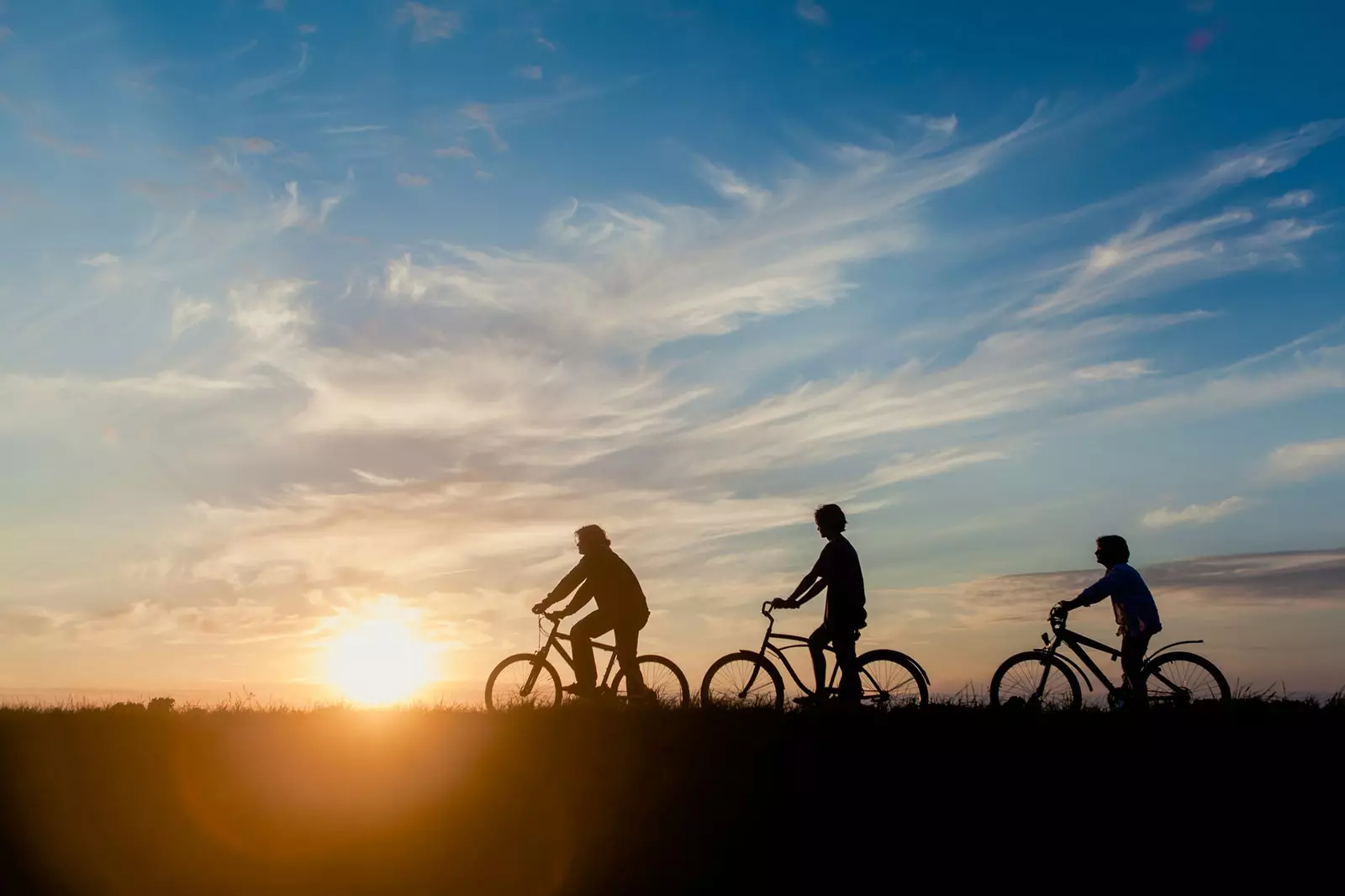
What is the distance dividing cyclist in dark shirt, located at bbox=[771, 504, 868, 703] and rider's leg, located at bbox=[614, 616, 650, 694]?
98.1 inches

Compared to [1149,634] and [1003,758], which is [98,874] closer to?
[1003,758]

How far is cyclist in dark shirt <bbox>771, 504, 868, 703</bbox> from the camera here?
15.4 metres

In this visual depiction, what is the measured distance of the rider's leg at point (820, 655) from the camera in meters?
15.4

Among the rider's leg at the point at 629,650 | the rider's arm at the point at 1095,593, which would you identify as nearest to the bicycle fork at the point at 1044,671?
the rider's arm at the point at 1095,593

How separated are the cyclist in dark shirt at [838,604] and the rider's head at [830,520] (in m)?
0.01

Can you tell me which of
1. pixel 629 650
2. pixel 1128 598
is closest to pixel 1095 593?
pixel 1128 598

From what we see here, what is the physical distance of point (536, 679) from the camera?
1706 centimetres

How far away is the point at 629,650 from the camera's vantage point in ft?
54.7

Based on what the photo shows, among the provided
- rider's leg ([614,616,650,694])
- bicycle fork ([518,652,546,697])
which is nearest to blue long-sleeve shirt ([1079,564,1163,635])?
rider's leg ([614,616,650,694])

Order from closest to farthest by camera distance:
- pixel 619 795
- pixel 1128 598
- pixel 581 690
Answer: pixel 619 795 → pixel 1128 598 → pixel 581 690

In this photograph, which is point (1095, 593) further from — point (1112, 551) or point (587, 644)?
point (587, 644)

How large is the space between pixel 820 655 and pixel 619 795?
4.98 m

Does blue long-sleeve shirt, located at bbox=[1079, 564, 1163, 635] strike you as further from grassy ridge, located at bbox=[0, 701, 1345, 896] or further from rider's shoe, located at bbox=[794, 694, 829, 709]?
rider's shoe, located at bbox=[794, 694, 829, 709]

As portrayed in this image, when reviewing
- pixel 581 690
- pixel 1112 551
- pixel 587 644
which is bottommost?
pixel 581 690
